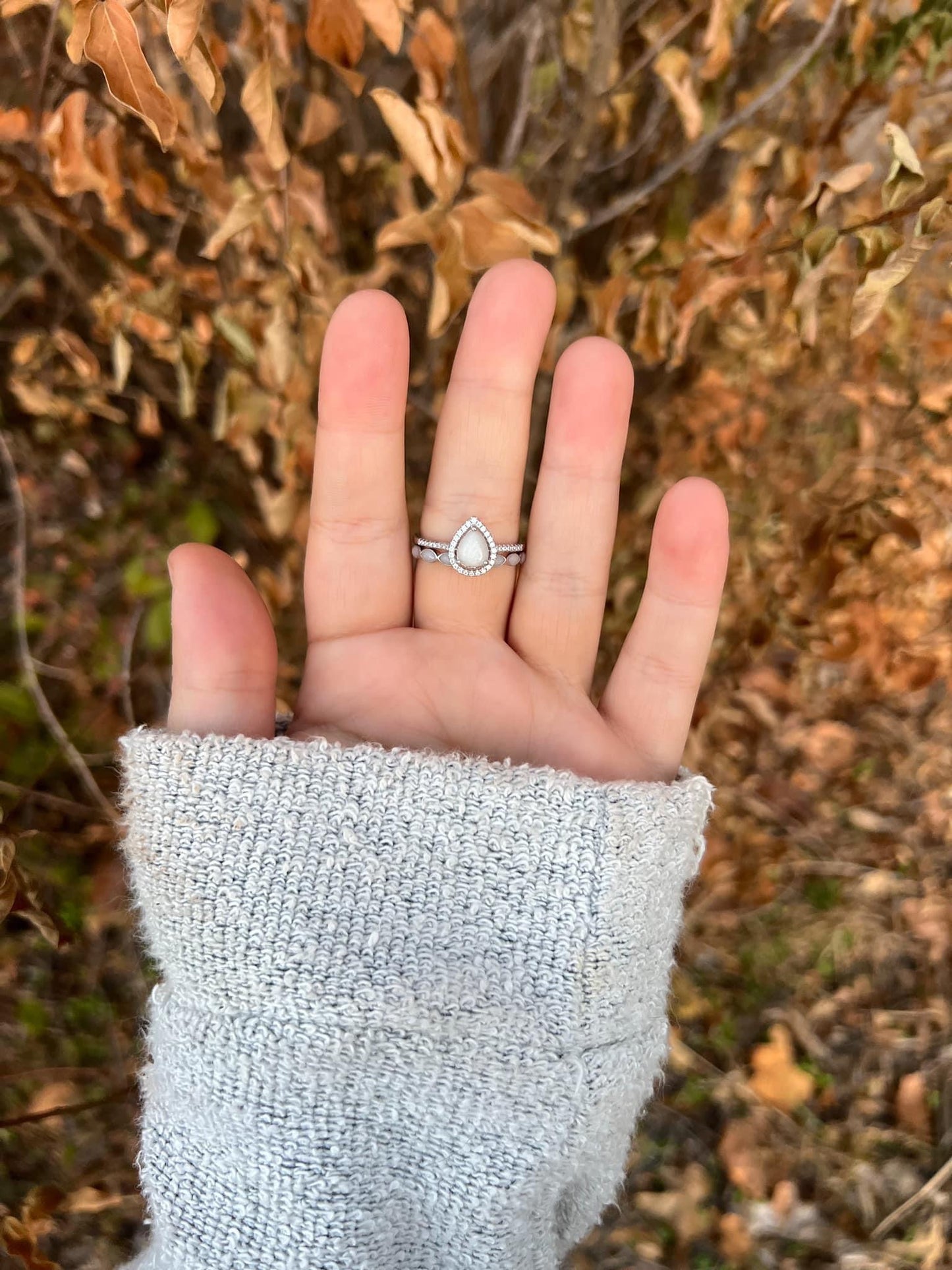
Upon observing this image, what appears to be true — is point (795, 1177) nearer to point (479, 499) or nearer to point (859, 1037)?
point (859, 1037)

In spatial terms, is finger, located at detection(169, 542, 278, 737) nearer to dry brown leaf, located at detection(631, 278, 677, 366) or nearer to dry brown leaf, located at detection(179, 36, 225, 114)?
dry brown leaf, located at detection(179, 36, 225, 114)

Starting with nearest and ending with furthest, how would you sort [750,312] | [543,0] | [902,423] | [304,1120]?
[304,1120]
[750,312]
[543,0]
[902,423]

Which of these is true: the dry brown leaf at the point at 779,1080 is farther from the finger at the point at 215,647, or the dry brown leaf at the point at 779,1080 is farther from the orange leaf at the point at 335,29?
the orange leaf at the point at 335,29

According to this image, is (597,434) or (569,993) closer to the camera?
(569,993)

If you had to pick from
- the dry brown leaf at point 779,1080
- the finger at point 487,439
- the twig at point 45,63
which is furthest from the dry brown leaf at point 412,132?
the dry brown leaf at point 779,1080

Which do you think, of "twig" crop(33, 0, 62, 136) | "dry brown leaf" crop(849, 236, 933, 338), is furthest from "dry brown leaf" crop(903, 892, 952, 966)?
"twig" crop(33, 0, 62, 136)

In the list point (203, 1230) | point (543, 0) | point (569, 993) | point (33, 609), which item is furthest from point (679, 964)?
point (543, 0)
